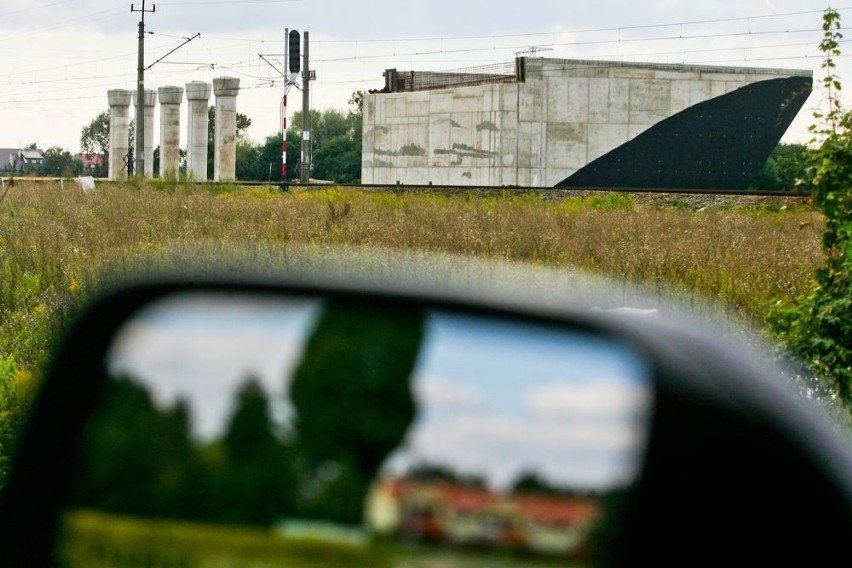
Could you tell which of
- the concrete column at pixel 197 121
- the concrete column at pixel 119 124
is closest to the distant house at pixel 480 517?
the concrete column at pixel 197 121

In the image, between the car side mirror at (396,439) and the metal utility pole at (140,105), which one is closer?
the car side mirror at (396,439)

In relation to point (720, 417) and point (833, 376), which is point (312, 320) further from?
point (833, 376)

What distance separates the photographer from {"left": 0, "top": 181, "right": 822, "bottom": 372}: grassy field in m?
9.25

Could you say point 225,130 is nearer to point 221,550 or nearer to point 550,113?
point 550,113

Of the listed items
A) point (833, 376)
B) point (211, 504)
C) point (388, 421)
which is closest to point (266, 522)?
point (211, 504)

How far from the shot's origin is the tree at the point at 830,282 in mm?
6574

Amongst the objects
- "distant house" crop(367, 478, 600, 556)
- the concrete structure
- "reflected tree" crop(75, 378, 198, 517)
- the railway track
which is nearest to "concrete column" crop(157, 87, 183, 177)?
the concrete structure

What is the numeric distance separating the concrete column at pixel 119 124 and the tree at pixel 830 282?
7002 cm

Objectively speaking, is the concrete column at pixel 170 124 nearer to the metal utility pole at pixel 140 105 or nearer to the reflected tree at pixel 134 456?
the metal utility pole at pixel 140 105

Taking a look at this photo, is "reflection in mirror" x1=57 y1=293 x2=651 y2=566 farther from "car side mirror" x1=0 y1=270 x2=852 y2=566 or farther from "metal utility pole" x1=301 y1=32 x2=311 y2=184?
"metal utility pole" x1=301 y1=32 x2=311 y2=184

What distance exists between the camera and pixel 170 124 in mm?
70438

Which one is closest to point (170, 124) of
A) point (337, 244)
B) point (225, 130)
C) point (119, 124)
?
point (119, 124)

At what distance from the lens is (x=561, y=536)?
1.30 metres

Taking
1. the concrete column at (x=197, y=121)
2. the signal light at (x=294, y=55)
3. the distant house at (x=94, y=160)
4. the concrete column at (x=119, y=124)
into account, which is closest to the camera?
the signal light at (x=294, y=55)
